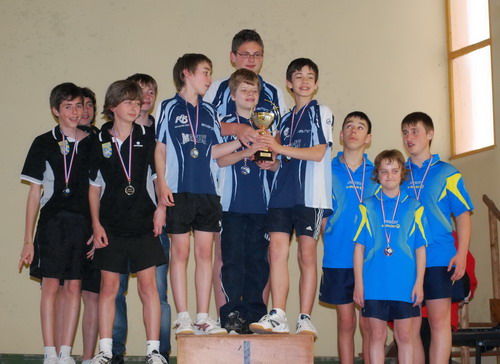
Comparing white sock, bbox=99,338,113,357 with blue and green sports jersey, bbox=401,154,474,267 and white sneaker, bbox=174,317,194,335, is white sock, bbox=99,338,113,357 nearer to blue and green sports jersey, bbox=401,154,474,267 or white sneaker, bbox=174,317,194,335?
white sneaker, bbox=174,317,194,335

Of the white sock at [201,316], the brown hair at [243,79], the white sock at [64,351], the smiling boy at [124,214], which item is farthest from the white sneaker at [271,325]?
the brown hair at [243,79]

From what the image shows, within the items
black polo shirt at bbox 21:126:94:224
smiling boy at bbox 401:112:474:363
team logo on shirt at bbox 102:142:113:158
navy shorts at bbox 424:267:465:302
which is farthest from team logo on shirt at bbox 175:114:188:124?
navy shorts at bbox 424:267:465:302

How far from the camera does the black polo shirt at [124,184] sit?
175 inches

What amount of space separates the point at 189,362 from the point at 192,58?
1.90m

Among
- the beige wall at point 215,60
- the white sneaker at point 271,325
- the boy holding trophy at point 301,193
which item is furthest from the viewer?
the beige wall at point 215,60

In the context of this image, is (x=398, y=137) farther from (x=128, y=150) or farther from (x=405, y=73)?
(x=128, y=150)

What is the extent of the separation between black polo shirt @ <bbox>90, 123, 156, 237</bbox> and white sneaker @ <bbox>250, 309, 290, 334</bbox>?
34.6 inches

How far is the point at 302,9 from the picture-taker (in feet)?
26.0

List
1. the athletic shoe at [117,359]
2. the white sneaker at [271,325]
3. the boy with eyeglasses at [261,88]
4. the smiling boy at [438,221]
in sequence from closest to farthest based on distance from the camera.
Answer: the white sneaker at [271,325] < the smiling boy at [438,221] < the athletic shoe at [117,359] < the boy with eyeglasses at [261,88]

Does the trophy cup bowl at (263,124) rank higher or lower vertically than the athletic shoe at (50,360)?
higher

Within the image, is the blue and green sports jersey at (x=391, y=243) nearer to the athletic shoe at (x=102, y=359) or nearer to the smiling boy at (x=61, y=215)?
the athletic shoe at (x=102, y=359)

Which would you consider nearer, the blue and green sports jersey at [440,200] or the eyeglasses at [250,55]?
the blue and green sports jersey at [440,200]

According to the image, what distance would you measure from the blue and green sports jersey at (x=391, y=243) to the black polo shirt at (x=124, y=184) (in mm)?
1341

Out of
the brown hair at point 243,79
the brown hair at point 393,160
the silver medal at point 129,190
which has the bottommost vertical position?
the silver medal at point 129,190
